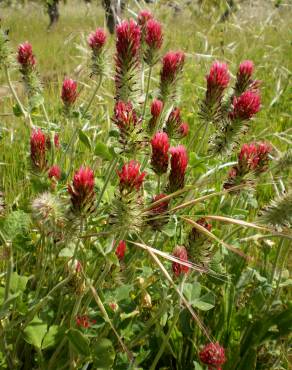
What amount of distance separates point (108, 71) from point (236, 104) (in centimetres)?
60

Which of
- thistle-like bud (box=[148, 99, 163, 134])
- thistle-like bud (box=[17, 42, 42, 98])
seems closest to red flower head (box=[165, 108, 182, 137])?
thistle-like bud (box=[148, 99, 163, 134])

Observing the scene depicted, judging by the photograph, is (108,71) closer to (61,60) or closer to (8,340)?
(8,340)

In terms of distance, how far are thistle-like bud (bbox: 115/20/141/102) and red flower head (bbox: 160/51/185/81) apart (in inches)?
4.5

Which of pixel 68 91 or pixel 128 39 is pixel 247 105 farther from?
pixel 68 91

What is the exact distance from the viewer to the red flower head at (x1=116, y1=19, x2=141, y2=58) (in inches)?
60.7

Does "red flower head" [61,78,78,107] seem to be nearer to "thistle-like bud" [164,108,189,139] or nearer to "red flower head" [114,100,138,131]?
"thistle-like bud" [164,108,189,139]

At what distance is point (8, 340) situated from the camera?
1486mm

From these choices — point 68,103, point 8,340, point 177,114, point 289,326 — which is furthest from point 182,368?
point 68,103

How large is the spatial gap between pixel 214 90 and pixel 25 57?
2.82ft

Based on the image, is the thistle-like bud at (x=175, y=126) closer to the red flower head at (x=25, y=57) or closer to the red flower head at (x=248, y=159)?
the red flower head at (x=248, y=159)

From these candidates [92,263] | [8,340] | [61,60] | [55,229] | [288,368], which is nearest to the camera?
[55,229]

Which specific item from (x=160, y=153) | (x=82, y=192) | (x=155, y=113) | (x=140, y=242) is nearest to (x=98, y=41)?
(x=155, y=113)

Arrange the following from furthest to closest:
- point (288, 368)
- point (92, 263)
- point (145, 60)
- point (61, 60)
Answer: point (61, 60) < point (145, 60) < point (288, 368) < point (92, 263)

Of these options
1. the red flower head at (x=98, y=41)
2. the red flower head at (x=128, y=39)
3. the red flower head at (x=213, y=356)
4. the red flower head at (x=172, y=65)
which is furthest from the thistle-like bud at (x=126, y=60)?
the red flower head at (x=213, y=356)
